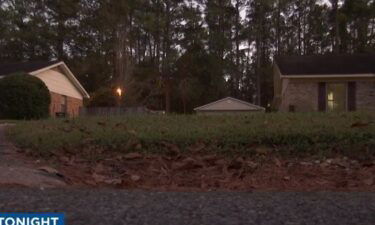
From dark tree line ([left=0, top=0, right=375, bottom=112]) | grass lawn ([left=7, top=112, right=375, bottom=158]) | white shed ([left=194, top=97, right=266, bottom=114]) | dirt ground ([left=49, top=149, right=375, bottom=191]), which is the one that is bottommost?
dirt ground ([left=49, top=149, right=375, bottom=191])

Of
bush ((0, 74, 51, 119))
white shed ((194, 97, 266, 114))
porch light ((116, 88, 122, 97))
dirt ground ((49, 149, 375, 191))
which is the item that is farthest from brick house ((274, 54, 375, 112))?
dirt ground ((49, 149, 375, 191))

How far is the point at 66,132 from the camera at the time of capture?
10.8 meters

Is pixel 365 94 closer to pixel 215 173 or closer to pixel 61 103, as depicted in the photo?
pixel 215 173

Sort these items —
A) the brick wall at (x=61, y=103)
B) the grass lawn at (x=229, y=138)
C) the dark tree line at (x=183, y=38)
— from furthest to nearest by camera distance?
the dark tree line at (x=183, y=38)
the brick wall at (x=61, y=103)
the grass lawn at (x=229, y=138)

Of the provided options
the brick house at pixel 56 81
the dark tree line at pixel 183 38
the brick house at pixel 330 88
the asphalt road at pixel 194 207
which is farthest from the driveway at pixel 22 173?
the dark tree line at pixel 183 38

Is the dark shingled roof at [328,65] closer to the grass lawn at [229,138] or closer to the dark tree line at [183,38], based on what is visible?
the grass lawn at [229,138]

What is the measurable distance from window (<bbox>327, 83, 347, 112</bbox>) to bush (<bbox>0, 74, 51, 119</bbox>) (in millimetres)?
13365

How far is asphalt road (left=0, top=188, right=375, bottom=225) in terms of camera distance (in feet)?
14.4

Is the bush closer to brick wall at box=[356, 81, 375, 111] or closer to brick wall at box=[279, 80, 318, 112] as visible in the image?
brick wall at box=[279, 80, 318, 112]

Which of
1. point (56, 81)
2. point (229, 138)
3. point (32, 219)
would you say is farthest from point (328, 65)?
point (32, 219)

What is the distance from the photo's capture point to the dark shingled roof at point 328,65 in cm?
2142

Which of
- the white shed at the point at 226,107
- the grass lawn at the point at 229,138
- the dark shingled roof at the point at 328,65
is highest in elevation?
the dark shingled roof at the point at 328,65

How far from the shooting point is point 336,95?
2153cm

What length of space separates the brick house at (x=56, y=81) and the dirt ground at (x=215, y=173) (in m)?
17.8
